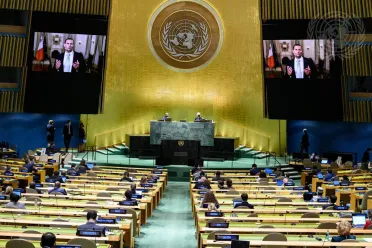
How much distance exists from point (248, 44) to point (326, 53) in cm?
418

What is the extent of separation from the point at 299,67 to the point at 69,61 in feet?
32.4

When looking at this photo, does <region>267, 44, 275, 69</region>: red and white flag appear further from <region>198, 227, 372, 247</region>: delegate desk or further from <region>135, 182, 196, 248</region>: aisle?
<region>198, 227, 372, 247</region>: delegate desk

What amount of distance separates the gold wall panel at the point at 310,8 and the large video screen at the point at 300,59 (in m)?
1.15

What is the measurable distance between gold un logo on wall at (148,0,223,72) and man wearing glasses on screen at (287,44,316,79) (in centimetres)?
423

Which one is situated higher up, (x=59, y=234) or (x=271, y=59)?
(x=271, y=59)

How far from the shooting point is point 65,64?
72.6 feet

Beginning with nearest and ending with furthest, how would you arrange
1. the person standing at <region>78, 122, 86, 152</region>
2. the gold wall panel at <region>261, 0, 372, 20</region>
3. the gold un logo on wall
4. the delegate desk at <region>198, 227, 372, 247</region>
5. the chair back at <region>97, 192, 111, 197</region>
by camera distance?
the delegate desk at <region>198, 227, 372, 247</region> < the chair back at <region>97, 192, 111, 197</region> < the gold wall panel at <region>261, 0, 372, 20</region> < the person standing at <region>78, 122, 86, 152</region> < the gold un logo on wall

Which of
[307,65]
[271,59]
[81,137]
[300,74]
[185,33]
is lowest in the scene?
[81,137]

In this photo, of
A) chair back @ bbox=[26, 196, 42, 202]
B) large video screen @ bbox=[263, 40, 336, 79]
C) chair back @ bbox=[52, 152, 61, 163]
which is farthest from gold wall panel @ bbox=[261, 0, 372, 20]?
chair back @ bbox=[26, 196, 42, 202]

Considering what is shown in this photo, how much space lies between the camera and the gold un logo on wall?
80.6ft

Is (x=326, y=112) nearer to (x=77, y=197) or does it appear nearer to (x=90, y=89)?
(x=90, y=89)

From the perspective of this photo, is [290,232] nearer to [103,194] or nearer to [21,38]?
[103,194]

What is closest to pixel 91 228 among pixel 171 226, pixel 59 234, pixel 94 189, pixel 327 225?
pixel 59 234

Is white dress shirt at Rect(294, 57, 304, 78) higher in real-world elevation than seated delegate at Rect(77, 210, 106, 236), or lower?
higher
